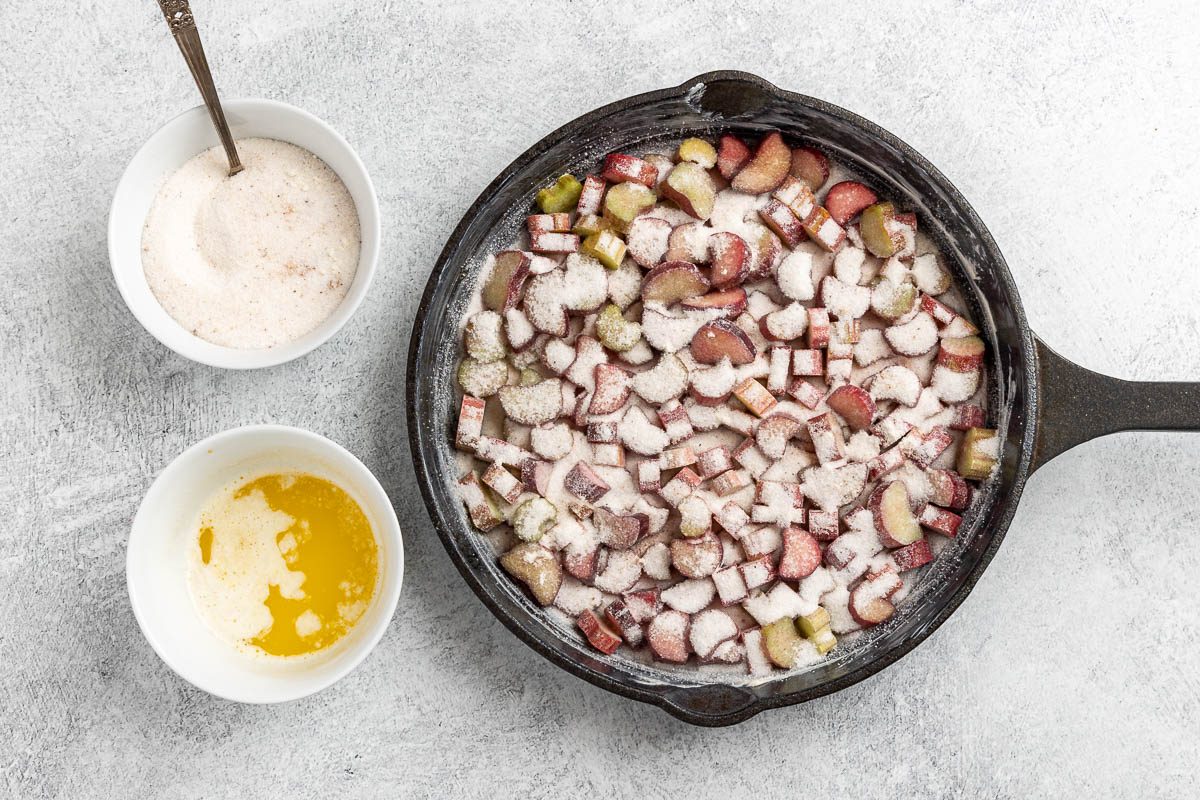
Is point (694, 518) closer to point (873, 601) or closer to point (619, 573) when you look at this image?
point (619, 573)

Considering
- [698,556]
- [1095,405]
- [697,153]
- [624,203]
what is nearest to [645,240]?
[624,203]

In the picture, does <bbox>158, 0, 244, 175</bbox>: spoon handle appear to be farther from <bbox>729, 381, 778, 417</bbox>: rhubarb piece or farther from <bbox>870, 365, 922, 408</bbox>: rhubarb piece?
<bbox>870, 365, 922, 408</bbox>: rhubarb piece

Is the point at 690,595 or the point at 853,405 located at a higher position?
the point at 853,405

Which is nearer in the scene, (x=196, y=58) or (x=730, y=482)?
(x=196, y=58)

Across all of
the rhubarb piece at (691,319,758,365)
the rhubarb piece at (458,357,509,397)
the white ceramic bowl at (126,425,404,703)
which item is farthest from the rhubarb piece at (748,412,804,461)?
the white ceramic bowl at (126,425,404,703)

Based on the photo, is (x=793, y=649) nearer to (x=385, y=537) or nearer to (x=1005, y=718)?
(x=1005, y=718)

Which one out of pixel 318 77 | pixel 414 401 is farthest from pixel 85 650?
pixel 318 77

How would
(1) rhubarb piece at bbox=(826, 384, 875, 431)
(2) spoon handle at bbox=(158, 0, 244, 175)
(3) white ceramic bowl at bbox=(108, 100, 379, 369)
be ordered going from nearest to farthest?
1. (2) spoon handle at bbox=(158, 0, 244, 175)
2. (3) white ceramic bowl at bbox=(108, 100, 379, 369)
3. (1) rhubarb piece at bbox=(826, 384, 875, 431)
